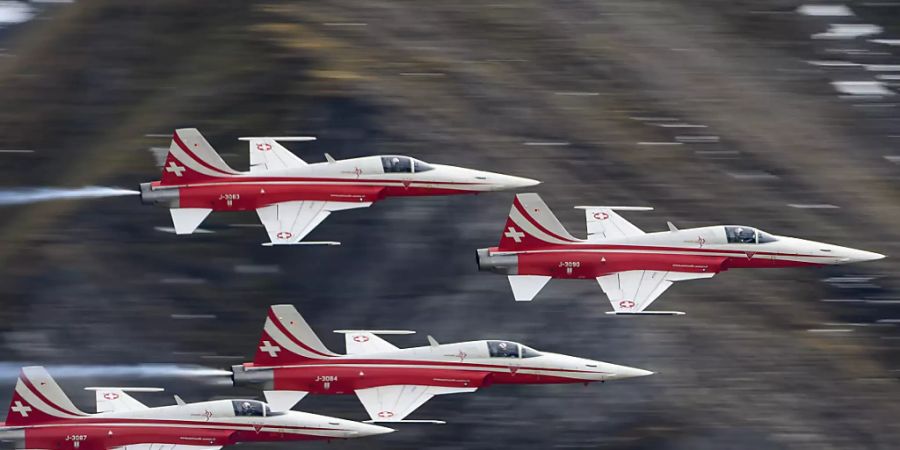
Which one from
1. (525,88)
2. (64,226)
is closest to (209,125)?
(64,226)

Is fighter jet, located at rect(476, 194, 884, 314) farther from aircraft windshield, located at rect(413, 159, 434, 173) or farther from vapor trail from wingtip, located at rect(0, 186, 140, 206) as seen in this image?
vapor trail from wingtip, located at rect(0, 186, 140, 206)

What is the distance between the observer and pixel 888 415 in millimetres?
102250

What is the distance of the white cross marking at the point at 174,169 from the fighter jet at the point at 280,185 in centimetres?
5

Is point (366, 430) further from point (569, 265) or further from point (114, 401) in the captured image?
point (569, 265)

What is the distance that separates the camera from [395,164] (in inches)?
3920

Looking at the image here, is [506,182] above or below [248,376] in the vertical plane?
above

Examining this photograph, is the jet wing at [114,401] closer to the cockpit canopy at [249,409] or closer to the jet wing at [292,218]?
the cockpit canopy at [249,409]

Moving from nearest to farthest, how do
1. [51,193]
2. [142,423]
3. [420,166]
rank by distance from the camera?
[142,423] < [420,166] < [51,193]

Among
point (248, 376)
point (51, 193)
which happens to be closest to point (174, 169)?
point (248, 376)

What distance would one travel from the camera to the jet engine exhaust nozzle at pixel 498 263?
318 ft

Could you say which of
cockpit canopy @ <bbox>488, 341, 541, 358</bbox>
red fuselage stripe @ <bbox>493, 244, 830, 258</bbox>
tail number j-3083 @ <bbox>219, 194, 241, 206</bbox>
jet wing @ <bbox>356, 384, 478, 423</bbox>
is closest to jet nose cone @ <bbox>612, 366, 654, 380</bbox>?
cockpit canopy @ <bbox>488, 341, 541, 358</bbox>

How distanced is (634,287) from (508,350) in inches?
276

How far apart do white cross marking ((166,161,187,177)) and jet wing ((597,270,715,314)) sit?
68.3 feet

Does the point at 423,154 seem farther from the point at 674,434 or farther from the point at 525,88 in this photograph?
the point at 674,434
